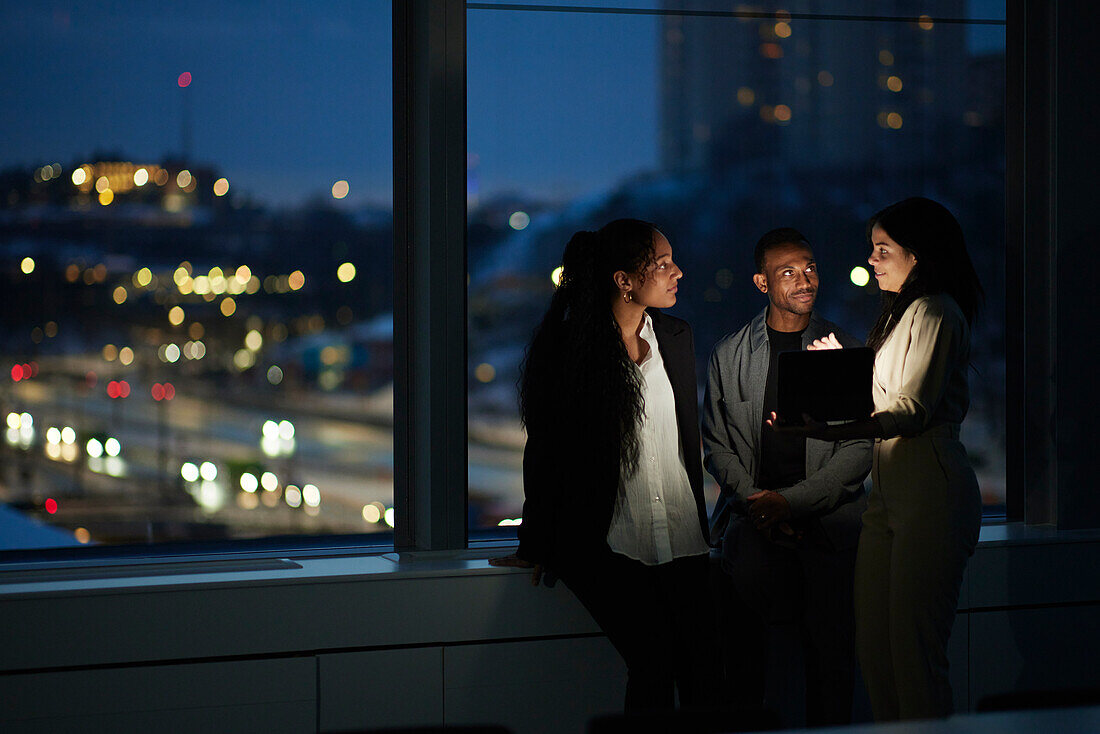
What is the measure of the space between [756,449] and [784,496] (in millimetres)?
205

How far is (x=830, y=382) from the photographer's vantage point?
3352 millimetres

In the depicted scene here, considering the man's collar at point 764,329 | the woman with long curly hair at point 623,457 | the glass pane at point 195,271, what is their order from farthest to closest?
the glass pane at point 195,271
the man's collar at point 764,329
the woman with long curly hair at point 623,457

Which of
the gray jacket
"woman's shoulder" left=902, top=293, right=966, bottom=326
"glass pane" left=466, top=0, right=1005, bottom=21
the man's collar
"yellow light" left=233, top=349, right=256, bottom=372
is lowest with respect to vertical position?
the gray jacket

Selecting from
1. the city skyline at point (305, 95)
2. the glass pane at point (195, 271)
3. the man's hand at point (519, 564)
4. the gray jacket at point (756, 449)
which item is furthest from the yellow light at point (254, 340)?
the gray jacket at point (756, 449)

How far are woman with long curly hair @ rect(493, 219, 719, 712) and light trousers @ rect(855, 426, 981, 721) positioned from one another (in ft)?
1.93

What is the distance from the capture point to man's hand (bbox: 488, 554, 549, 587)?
151 inches

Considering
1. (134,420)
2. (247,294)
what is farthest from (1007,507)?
(134,420)

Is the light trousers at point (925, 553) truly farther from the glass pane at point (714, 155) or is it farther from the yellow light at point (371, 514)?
the yellow light at point (371, 514)

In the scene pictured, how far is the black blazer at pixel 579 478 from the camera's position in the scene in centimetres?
350

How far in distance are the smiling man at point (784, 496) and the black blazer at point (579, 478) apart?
0.55 ft

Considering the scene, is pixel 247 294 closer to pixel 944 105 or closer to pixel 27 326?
pixel 27 326

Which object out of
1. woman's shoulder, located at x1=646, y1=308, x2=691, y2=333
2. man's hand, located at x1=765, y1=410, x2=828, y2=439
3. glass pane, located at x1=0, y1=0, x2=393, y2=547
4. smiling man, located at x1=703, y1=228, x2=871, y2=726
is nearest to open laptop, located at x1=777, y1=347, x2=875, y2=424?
man's hand, located at x1=765, y1=410, x2=828, y2=439

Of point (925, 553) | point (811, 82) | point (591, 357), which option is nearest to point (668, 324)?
point (591, 357)

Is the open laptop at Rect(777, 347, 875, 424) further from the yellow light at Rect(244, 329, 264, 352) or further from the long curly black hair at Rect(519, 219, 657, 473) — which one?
the yellow light at Rect(244, 329, 264, 352)
